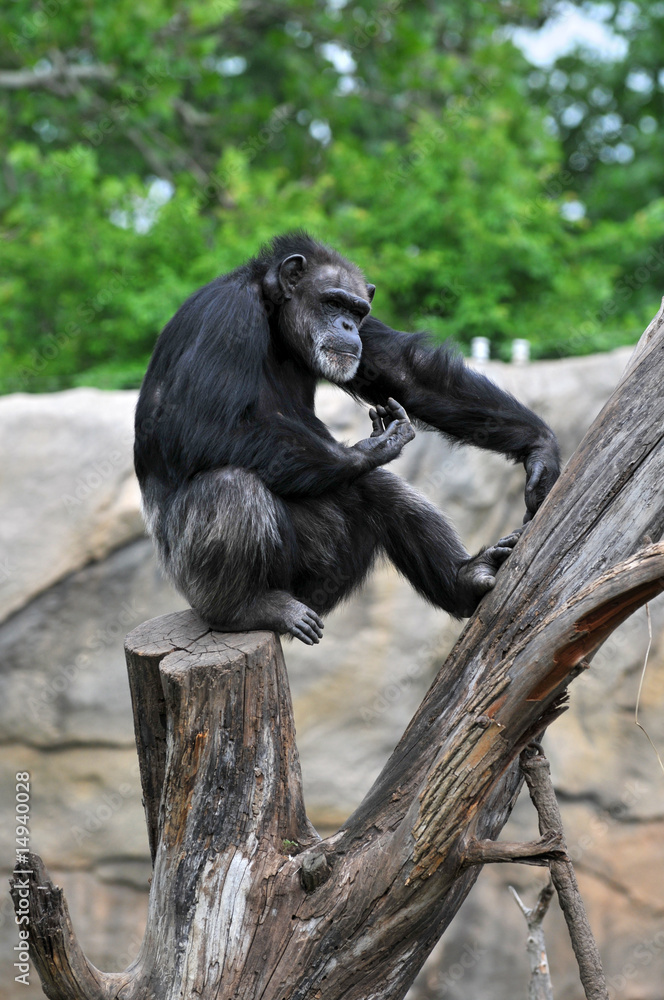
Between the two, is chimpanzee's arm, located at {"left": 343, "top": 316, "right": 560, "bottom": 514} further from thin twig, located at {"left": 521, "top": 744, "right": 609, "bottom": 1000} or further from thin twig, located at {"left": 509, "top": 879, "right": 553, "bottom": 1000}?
thin twig, located at {"left": 509, "top": 879, "right": 553, "bottom": 1000}

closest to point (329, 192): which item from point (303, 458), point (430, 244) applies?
point (430, 244)

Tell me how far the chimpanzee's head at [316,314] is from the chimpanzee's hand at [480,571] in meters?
0.99

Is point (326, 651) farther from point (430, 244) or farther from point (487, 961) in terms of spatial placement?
point (430, 244)

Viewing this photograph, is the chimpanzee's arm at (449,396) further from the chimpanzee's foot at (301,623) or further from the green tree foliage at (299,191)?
the green tree foliage at (299,191)

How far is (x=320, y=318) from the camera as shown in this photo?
4043 mm

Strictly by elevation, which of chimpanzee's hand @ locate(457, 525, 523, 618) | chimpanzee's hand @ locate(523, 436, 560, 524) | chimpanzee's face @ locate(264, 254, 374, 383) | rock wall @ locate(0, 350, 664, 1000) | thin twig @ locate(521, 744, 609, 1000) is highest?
chimpanzee's face @ locate(264, 254, 374, 383)

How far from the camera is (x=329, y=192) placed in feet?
36.4

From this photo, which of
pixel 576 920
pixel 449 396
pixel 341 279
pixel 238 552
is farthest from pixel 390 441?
pixel 576 920

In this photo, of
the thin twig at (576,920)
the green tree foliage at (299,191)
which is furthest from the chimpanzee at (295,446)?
the green tree foliage at (299,191)

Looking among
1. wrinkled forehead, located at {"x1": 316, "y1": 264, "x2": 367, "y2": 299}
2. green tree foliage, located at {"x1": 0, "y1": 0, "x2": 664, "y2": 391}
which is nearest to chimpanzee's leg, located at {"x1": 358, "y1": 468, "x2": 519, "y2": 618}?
wrinkled forehead, located at {"x1": 316, "y1": 264, "x2": 367, "y2": 299}

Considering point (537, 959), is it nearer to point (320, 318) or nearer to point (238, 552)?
point (238, 552)

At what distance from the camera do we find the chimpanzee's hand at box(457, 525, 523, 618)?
344 centimetres

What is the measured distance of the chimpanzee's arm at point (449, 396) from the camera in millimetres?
3955

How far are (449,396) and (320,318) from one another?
650 millimetres
